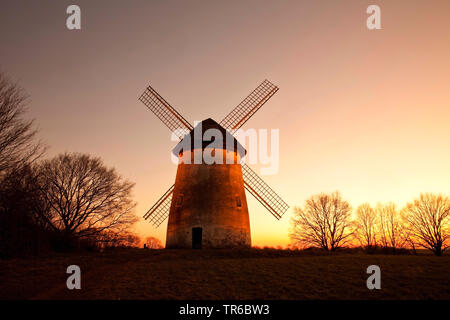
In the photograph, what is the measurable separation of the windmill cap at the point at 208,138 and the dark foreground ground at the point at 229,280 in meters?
8.15

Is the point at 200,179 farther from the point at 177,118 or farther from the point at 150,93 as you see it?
the point at 150,93

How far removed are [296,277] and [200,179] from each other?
9744mm

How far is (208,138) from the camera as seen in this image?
18531mm

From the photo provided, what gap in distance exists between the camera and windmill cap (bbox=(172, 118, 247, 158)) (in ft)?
60.8

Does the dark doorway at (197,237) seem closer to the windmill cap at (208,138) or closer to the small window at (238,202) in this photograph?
the small window at (238,202)

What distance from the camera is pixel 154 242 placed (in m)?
59.8

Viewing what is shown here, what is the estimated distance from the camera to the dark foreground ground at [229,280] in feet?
25.9

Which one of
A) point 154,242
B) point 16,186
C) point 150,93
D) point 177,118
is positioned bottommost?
point 154,242

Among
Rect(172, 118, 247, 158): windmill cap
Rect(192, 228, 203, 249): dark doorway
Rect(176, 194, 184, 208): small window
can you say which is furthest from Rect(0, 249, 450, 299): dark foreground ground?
Rect(172, 118, 247, 158): windmill cap

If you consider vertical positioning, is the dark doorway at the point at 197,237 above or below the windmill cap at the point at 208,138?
below

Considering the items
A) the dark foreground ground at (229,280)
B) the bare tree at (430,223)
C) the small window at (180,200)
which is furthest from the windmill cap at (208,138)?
the bare tree at (430,223)

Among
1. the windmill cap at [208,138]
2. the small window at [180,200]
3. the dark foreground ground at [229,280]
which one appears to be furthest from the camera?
the windmill cap at [208,138]

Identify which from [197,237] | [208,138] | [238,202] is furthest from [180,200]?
[208,138]
